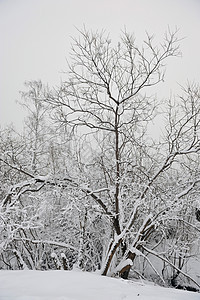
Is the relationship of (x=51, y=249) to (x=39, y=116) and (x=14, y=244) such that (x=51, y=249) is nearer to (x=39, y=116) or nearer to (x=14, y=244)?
(x=14, y=244)

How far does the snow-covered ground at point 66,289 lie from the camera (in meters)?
1.86

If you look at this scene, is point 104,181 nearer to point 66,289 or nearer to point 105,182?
point 105,182

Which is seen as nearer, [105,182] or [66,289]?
[66,289]

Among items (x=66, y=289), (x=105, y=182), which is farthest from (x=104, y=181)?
(x=66, y=289)

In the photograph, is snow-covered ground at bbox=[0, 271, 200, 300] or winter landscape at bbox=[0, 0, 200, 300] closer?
snow-covered ground at bbox=[0, 271, 200, 300]

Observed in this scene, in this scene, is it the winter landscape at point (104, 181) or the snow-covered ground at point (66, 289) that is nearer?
the snow-covered ground at point (66, 289)

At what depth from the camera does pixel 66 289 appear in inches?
80.6

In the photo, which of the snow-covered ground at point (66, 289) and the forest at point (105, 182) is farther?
the forest at point (105, 182)

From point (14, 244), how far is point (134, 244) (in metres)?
3.48

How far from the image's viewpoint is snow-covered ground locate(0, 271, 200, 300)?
1.86 metres

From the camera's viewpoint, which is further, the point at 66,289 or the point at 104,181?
the point at 104,181

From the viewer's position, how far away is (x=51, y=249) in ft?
20.8

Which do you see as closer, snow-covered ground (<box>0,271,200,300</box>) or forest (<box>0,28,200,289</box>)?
snow-covered ground (<box>0,271,200,300</box>)

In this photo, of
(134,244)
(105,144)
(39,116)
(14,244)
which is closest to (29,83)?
(39,116)
